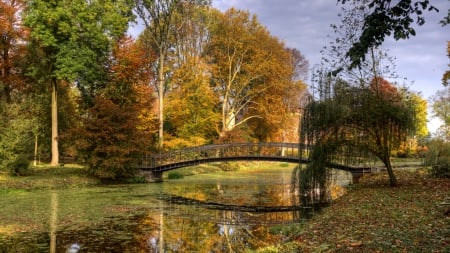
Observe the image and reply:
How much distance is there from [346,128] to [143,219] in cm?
853

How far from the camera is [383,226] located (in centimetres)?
873

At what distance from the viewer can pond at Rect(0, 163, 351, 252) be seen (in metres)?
10.2

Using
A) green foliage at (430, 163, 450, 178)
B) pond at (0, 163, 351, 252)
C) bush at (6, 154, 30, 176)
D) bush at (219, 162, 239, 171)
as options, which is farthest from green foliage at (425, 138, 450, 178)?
bush at (6, 154, 30, 176)

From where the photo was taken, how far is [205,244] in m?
10.3

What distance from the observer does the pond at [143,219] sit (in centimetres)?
1019

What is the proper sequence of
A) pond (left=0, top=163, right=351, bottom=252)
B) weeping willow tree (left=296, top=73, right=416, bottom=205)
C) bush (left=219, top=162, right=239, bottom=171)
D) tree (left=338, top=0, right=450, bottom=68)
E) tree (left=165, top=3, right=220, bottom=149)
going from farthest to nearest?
bush (left=219, top=162, right=239, bottom=171), tree (left=165, top=3, right=220, bottom=149), weeping willow tree (left=296, top=73, right=416, bottom=205), pond (left=0, top=163, right=351, bottom=252), tree (left=338, top=0, right=450, bottom=68)

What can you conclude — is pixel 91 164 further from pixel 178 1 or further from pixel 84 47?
pixel 178 1

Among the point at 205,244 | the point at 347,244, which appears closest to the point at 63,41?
the point at 205,244

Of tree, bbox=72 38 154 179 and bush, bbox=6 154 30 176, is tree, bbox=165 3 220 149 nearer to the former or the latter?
tree, bbox=72 38 154 179

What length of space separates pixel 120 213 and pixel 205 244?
17.7 feet

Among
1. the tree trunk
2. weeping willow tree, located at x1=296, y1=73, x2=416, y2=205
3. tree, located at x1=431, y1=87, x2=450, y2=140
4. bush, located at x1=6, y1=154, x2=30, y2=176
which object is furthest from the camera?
tree, located at x1=431, y1=87, x2=450, y2=140

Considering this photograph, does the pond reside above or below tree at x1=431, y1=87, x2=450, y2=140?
below

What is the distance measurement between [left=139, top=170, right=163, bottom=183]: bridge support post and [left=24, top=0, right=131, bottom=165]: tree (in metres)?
5.92

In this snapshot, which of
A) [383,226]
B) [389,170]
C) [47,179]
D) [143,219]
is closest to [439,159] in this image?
[389,170]
